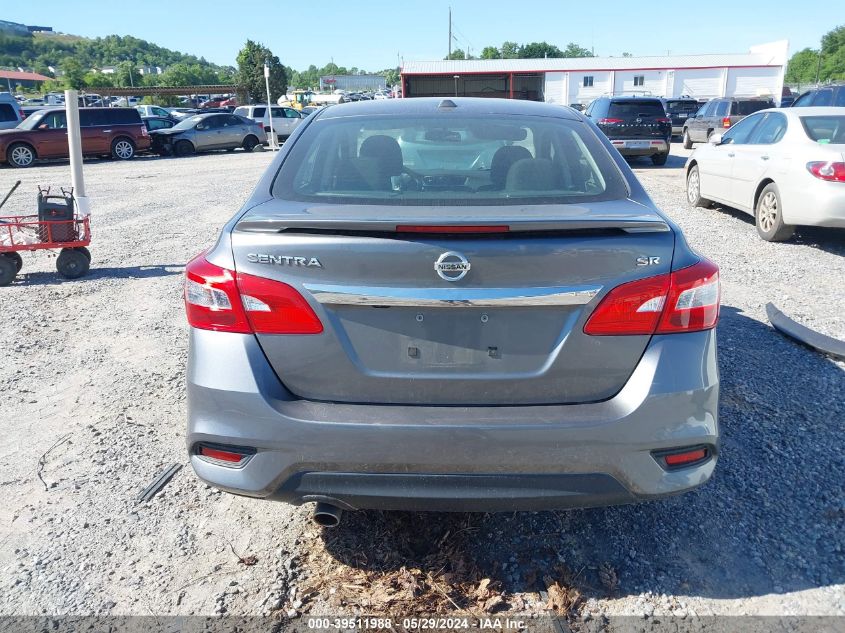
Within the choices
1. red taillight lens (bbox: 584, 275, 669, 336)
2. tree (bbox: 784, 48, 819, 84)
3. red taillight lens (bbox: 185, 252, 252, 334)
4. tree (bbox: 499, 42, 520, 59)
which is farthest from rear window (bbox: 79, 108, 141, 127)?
tree (bbox: 499, 42, 520, 59)

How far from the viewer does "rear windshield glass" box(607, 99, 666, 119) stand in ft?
56.2

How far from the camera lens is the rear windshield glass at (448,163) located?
2750 millimetres

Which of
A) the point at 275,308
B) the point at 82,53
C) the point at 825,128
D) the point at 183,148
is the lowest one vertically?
the point at 183,148

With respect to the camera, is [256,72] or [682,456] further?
[256,72]

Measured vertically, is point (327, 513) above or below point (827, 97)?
below

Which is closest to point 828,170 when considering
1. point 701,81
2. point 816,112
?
point 816,112

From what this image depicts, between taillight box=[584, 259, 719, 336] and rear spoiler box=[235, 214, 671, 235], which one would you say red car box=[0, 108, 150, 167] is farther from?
taillight box=[584, 259, 719, 336]

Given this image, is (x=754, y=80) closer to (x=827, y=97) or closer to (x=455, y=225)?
(x=827, y=97)

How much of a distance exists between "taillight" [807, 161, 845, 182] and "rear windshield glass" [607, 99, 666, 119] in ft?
32.6

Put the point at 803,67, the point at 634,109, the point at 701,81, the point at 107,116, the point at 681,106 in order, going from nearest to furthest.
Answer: the point at 634,109 < the point at 107,116 < the point at 681,106 < the point at 701,81 < the point at 803,67

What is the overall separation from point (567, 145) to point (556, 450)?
1.59 meters

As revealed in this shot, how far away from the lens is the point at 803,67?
102m

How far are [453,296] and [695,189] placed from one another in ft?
33.4

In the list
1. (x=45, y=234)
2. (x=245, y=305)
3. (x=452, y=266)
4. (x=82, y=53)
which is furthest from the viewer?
(x=82, y=53)
